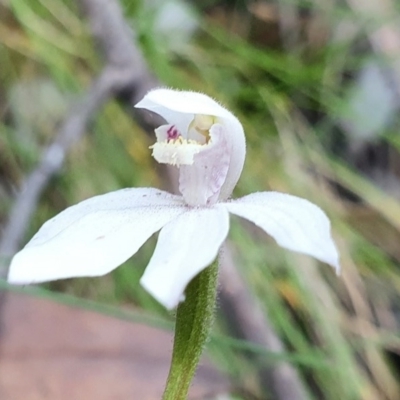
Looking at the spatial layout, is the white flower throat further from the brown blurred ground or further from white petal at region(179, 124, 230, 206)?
the brown blurred ground

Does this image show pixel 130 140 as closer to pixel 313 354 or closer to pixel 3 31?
pixel 3 31

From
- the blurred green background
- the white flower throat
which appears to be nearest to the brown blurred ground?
the blurred green background

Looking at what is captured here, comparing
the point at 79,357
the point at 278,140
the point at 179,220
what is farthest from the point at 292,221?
the point at 278,140

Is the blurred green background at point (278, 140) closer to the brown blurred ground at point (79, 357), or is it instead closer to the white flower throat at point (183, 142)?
the brown blurred ground at point (79, 357)

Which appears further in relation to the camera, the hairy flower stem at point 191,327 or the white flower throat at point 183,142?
the white flower throat at point 183,142

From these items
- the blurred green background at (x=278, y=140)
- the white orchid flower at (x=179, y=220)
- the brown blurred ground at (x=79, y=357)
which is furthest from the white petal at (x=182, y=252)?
the blurred green background at (x=278, y=140)

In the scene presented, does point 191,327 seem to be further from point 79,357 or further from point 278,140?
point 278,140

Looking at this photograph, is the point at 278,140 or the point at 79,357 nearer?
the point at 79,357
